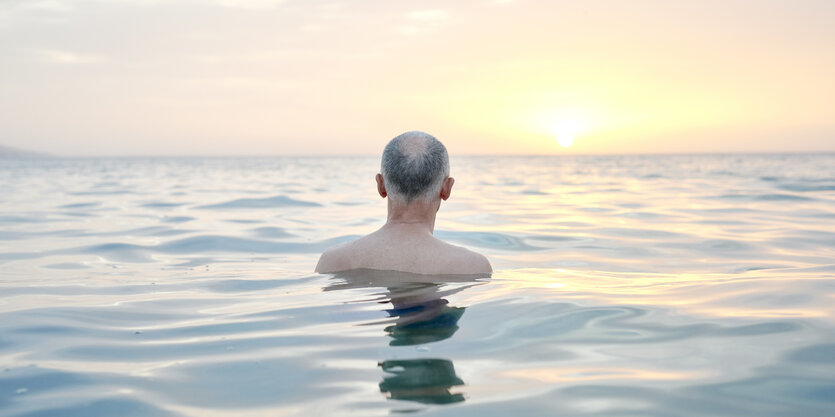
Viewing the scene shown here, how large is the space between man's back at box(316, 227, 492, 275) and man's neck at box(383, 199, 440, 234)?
0.04 metres

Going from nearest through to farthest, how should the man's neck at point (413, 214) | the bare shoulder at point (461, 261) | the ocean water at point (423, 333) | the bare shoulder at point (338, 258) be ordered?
the ocean water at point (423, 333) → the man's neck at point (413, 214) → the bare shoulder at point (461, 261) → the bare shoulder at point (338, 258)

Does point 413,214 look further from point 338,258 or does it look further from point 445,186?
point 338,258

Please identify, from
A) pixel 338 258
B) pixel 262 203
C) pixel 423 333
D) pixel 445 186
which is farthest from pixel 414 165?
pixel 262 203

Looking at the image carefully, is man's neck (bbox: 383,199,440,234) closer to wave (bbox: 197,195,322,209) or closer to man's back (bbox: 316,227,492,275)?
man's back (bbox: 316,227,492,275)

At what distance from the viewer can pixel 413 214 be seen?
416 cm

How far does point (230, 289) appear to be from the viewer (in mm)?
4684

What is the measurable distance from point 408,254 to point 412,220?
0.23 m

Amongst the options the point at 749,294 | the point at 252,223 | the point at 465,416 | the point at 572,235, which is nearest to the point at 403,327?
the point at 465,416

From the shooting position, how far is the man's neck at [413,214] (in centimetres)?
413

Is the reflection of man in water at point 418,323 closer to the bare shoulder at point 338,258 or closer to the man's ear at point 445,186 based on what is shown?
the bare shoulder at point 338,258

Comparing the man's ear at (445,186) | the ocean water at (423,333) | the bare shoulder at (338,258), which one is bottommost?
the ocean water at (423,333)

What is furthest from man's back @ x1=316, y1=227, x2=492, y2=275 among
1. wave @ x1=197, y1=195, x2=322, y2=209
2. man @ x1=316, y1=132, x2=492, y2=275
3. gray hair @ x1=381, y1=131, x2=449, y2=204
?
wave @ x1=197, y1=195, x2=322, y2=209

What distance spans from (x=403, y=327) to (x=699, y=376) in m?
1.33

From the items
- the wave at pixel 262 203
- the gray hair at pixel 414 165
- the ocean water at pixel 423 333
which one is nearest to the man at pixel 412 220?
the gray hair at pixel 414 165
